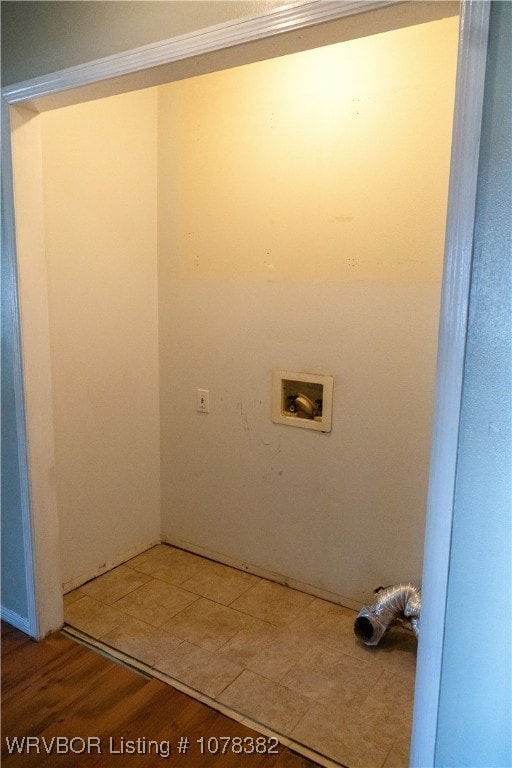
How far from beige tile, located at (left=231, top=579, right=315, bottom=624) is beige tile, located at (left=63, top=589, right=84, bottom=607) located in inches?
29.0

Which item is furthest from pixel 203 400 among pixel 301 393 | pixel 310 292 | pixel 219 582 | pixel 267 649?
pixel 267 649

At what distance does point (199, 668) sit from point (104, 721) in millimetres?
390

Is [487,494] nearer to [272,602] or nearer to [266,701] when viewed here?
[266,701]

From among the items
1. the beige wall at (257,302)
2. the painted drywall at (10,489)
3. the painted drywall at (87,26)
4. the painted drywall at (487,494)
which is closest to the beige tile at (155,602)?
the beige wall at (257,302)

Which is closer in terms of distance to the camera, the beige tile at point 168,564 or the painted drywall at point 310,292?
the painted drywall at point 310,292

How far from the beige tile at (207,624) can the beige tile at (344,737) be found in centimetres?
51

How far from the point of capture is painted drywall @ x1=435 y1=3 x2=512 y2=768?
967mm

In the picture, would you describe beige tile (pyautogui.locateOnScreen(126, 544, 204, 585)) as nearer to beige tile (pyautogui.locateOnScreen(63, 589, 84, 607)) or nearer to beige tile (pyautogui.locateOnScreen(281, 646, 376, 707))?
beige tile (pyautogui.locateOnScreen(63, 589, 84, 607))

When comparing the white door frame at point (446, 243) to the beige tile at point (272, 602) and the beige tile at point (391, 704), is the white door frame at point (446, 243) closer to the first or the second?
the beige tile at point (391, 704)

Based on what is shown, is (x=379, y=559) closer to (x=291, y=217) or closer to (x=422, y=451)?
(x=422, y=451)

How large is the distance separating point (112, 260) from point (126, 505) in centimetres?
128

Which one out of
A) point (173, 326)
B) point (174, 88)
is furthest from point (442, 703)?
point (174, 88)

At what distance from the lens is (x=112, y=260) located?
2465 millimetres

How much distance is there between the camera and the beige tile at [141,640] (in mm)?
2010
